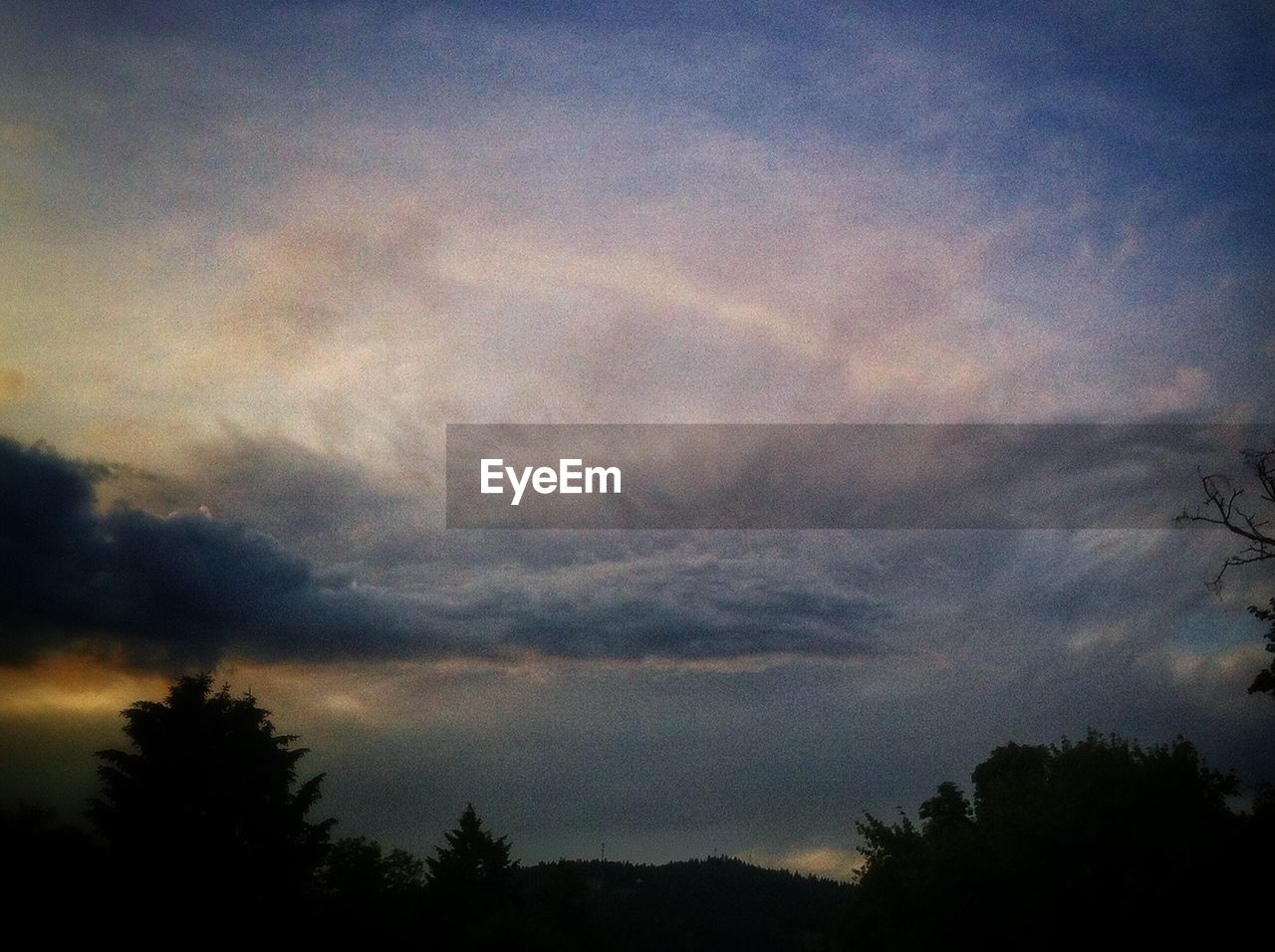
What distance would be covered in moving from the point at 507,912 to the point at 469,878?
15819 mm

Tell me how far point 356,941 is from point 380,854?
125ft

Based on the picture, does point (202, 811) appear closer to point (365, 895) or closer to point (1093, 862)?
point (365, 895)

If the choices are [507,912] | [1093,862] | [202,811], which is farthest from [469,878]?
[1093,862]

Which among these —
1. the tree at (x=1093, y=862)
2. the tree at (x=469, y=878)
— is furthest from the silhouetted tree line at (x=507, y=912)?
the tree at (x=469, y=878)

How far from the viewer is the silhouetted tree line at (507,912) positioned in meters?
29.0

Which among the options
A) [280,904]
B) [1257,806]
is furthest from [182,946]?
[1257,806]

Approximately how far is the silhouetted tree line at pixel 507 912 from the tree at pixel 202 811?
0.23ft

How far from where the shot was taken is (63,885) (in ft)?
108

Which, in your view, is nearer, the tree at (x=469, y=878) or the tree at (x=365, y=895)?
the tree at (x=365, y=895)

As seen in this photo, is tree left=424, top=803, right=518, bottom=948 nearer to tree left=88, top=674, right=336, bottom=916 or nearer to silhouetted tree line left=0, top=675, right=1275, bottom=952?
silhouetted tree line left=0, top=675, right=1275, bottom=952

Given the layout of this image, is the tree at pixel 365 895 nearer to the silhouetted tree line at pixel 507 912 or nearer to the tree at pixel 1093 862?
the silhouetted tree line at pixel 507 912

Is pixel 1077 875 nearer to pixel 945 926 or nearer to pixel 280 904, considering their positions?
pixel 945 926

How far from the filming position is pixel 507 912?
5209cm

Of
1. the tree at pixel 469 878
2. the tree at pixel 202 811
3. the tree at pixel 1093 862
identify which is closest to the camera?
the tree at pixel 1093 862
